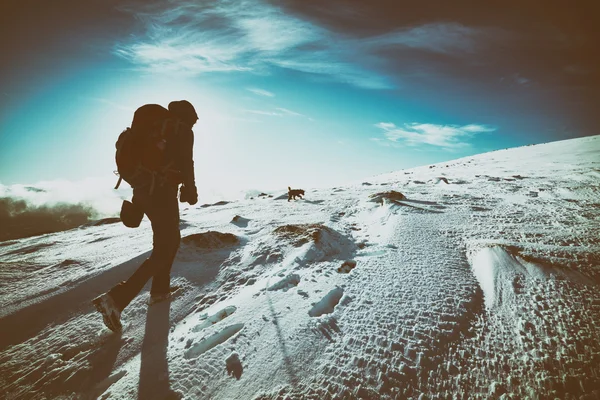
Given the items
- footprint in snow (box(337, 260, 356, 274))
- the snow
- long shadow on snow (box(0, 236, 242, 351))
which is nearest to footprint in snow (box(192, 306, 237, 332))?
the snow

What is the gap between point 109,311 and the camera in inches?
85.8

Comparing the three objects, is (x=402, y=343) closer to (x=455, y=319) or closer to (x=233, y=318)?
(x=455, y=319)

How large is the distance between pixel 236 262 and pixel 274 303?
1189 mm

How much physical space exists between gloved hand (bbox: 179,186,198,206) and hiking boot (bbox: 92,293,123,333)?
1077mm

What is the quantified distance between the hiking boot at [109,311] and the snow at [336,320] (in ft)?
0.25

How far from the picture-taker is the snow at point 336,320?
150 centimetres

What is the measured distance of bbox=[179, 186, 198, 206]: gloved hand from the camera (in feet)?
9.06

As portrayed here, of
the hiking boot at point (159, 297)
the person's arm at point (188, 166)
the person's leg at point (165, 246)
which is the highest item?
the person's arm at point (188, 166)

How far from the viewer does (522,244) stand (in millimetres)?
2789

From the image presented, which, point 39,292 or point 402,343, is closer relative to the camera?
point 402,343

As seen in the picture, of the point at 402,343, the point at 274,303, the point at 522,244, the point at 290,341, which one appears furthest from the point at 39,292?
the point at 522,244

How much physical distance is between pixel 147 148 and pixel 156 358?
1.80 meters

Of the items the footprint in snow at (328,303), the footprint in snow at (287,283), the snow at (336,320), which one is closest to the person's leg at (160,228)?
the snow at (336,320)

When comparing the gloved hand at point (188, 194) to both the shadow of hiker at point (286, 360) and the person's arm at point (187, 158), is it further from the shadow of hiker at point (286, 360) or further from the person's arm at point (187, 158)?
the shadow of hiker at point (286, 360)
